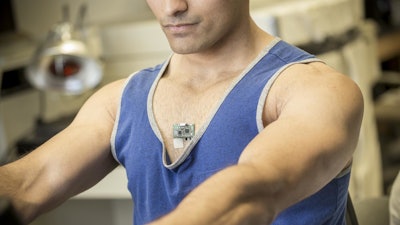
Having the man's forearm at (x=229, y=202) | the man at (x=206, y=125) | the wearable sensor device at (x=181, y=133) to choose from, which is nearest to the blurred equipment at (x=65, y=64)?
the man at (x=206, y=125)

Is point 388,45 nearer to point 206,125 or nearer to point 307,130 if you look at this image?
point 206,125

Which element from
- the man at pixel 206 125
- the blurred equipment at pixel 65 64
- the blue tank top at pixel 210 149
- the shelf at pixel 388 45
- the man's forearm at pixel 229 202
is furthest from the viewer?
the shelf at pixel 388 45

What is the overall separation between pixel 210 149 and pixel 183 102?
123 millimetres

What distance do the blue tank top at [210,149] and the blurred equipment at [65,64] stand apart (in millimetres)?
966

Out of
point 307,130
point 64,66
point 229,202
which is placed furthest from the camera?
point 64,66

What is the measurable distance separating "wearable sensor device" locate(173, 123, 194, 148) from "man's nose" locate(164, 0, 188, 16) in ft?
0.53

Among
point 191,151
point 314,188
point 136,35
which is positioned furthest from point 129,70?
point 314,188

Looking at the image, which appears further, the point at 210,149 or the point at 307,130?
the point at 210,149

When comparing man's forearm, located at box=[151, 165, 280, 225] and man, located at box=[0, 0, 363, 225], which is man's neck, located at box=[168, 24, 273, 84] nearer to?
man, located at box=[0, 0, 363, 225]

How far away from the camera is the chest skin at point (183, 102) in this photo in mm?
1066

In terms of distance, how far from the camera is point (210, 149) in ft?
3.35

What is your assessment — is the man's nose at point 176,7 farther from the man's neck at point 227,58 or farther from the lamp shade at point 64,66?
the lamp shade at point 64,66

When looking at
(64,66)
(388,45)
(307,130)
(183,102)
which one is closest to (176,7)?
(183,102)

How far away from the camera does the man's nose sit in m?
1.02
